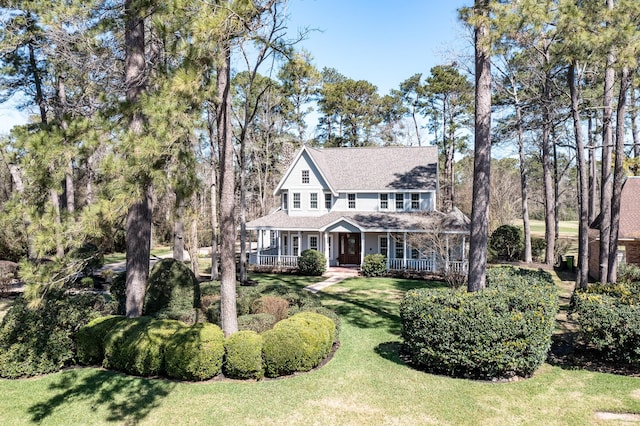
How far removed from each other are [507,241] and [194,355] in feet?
85.4

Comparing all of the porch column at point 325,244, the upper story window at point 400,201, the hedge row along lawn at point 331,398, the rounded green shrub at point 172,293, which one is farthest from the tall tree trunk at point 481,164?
the upper story window at point 400,201

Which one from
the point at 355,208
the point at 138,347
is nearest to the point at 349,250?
the point at 355,208

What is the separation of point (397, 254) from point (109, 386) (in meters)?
20.0

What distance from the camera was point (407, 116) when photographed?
1652 inches

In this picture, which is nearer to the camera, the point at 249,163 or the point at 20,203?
the point at 20,203

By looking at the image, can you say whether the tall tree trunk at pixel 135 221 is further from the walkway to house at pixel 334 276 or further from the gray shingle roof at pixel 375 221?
the gray shingle roof at pixel 375 221

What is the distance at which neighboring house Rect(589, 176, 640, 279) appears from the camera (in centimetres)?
1914

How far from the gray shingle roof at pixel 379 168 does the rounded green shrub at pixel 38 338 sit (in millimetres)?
19351

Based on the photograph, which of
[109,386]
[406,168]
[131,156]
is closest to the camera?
[131,156]

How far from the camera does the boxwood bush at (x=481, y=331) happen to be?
7621 millimetres

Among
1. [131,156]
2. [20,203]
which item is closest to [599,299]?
[131,156]

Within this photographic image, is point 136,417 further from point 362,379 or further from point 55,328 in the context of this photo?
point 362,379

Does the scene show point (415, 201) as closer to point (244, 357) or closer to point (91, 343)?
point (244, 357)

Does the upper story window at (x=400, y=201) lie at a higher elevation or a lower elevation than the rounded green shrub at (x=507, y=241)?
higher
